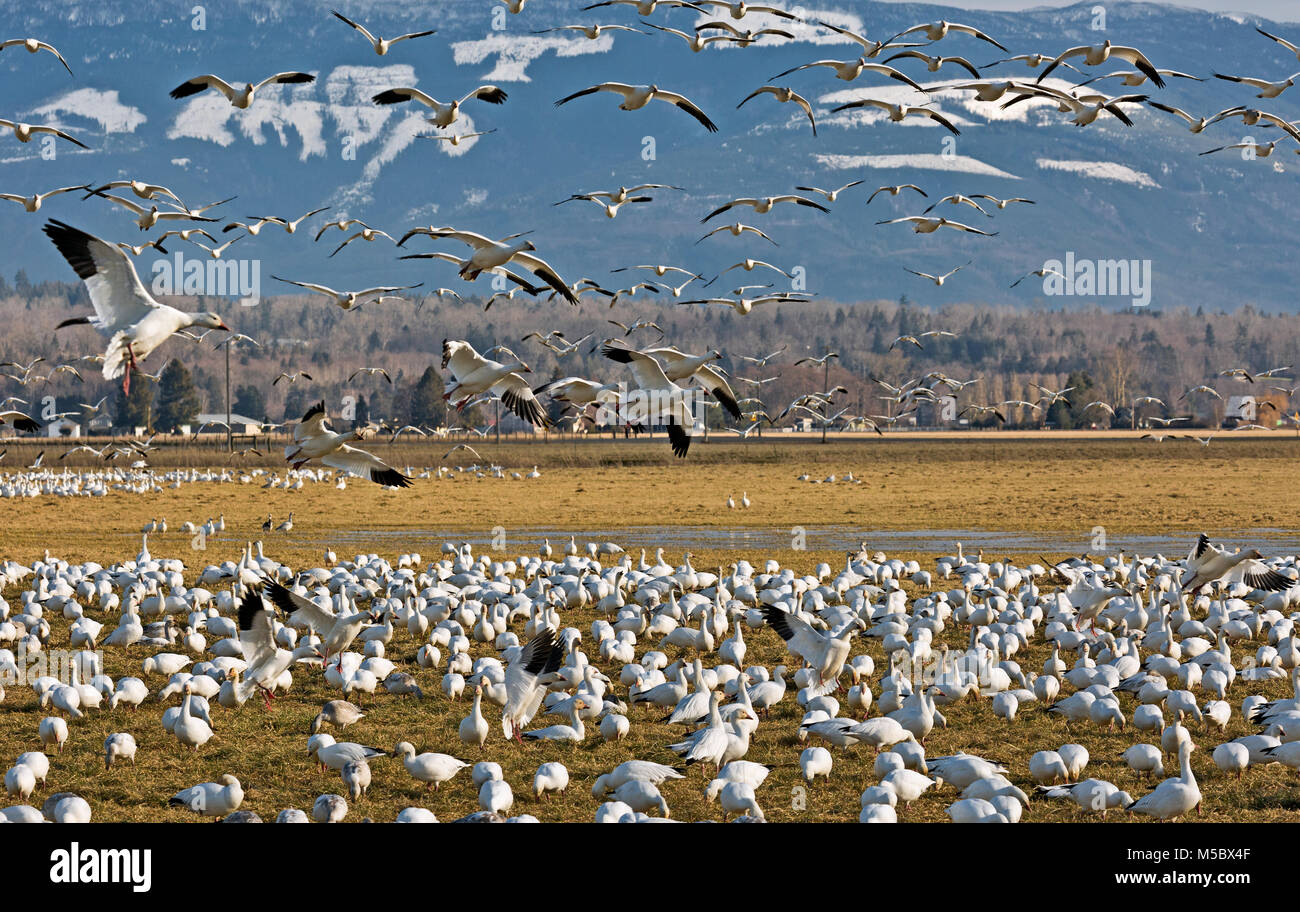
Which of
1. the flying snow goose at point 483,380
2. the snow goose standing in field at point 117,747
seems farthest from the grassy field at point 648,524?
the flying snow goose at point 483,380

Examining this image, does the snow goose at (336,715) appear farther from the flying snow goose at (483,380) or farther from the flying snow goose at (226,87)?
the flying snow goose at (226,87)

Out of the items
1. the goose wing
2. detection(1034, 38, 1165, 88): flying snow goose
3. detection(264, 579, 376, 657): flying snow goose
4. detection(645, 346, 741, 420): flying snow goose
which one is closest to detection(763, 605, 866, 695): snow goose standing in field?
detection(645, 346, 741, 420): flying snow goose

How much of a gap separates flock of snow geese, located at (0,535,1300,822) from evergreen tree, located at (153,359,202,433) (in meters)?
100

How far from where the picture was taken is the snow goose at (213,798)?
34.1 feet

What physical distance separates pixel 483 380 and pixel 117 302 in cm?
404

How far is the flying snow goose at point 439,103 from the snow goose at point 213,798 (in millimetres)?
7909

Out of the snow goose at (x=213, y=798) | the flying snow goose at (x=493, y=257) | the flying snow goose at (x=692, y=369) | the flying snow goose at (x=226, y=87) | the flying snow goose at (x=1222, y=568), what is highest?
the flying snow goose at (x=226, y=87)

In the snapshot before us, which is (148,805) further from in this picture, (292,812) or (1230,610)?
(1230,610)

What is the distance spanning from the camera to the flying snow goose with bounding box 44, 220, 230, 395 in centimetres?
1123

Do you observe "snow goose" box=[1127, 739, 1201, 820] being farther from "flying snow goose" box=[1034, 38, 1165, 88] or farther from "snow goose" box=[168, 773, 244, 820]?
"flying snow goose" box=[1034, 38, 1165, 88]

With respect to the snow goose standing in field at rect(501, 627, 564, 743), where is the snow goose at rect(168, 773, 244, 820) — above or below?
→ below

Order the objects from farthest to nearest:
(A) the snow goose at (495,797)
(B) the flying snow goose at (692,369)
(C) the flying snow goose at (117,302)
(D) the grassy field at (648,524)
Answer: (B) the flying snow goose at (692,369), (D) the grassy field at (648,524), (C) the flying snow goose at (117,302), (A) the snow goose at (495,797)

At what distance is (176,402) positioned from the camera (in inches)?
4705

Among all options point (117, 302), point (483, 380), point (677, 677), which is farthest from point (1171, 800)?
point (117, 302)
